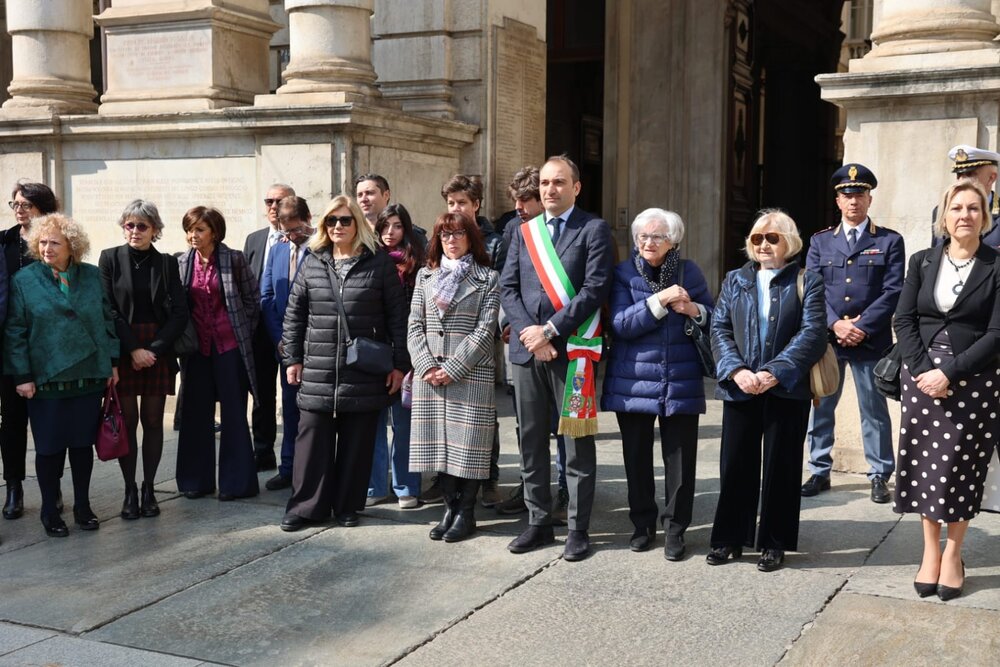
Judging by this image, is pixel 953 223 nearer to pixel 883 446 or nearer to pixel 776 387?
pixel 776 387

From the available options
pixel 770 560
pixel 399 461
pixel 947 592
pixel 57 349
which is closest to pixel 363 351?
pixel 399 461

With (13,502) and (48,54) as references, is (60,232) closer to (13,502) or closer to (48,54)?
(13,502)

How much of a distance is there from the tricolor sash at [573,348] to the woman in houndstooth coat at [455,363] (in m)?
0.44

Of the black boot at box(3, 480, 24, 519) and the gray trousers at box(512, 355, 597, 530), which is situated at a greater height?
the gray trousers at box(512, 355, 597, 530)

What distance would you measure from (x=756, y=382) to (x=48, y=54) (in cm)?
875

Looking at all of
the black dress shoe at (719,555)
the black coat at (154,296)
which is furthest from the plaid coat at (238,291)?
the black dress shoe at (719,555)

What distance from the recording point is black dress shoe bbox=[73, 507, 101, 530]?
21.0 ft

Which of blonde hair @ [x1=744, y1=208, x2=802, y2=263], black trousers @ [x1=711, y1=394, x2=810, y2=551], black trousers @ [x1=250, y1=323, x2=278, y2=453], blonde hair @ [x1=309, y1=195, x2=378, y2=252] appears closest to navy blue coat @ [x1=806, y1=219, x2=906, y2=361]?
blonde hair @ [x1=744, y1=208, x2=802, y2=263]

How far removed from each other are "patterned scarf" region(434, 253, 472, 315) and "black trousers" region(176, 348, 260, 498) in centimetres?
166

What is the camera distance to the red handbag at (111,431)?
20.9 feet

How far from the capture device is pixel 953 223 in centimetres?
504

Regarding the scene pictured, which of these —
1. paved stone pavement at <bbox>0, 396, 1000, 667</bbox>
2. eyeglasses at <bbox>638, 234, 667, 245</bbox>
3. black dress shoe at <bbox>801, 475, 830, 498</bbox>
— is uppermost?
eyeglasses at <bbox>638, 234, 667, 245</bbox>

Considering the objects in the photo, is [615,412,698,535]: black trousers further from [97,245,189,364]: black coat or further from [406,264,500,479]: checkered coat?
[97,245,189,364]: black coat

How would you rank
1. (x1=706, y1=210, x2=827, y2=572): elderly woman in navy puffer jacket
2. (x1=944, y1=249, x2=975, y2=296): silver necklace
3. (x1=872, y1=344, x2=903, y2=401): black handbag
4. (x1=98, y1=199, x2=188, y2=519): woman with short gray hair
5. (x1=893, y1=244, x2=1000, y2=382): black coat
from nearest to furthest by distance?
(x1=893, y1=244, x2=1000, y2=382): black coat < (x1=944, y1=249, x2=975, y2=296): silver necklace < (x1=872, y1=344, x2=903, y2=401): black handbag < (x1=706, y1=210, x2=827, y2=572): elderly woman in navy puffer jacket < (x1=98, y1=199, x2=188, y2=519): woman with short gray hair
